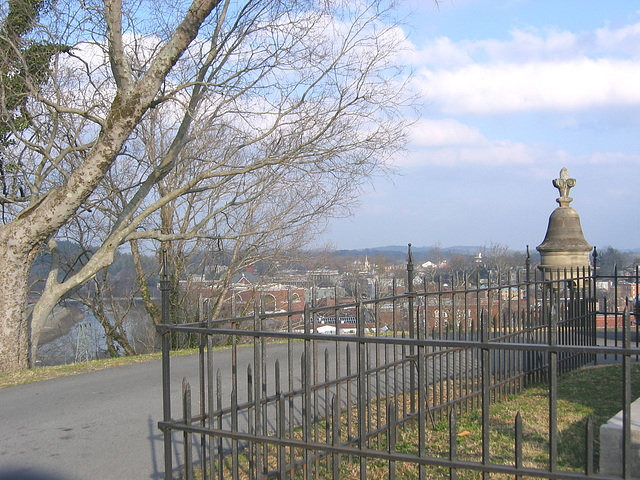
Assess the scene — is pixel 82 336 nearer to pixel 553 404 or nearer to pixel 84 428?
pixel 84 428

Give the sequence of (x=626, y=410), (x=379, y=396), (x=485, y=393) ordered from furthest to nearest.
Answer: (x=379, y=396)
(x=485, y=393)
(x=626, y=410)

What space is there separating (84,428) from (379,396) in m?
3.50

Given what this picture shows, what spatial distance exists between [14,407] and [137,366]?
10.4 ft

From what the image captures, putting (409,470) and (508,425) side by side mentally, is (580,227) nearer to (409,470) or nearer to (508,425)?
(508,425)

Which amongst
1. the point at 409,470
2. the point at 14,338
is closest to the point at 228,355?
the point at 14,338

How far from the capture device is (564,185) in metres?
10.9

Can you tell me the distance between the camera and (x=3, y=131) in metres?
14.4

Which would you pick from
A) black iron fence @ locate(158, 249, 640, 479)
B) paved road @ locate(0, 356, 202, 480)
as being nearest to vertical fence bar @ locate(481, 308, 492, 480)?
black iron fence @ locate(158, 249, 640, 479)

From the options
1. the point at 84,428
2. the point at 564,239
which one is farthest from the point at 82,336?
the point at 564,239

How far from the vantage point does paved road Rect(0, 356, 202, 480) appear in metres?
5.21

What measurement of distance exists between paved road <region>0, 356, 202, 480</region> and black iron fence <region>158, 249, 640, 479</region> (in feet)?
1.37

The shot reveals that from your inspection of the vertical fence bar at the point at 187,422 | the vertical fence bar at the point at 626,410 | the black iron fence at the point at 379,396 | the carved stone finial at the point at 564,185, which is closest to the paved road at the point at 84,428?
the black iron fence at the point at 379,396

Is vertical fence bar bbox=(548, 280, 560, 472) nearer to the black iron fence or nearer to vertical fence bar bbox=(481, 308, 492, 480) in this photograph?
the black iron fence

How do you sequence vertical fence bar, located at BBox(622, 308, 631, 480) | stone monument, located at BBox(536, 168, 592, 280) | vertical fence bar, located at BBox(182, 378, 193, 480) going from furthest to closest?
1. stone monument, located at BBox(536, 168, 592, 280)
2. vertical fence bar, located at BBox(182, 378, 193, 480)
3. vertical fence bar, located at BBox(622, 308, 631, 480)
